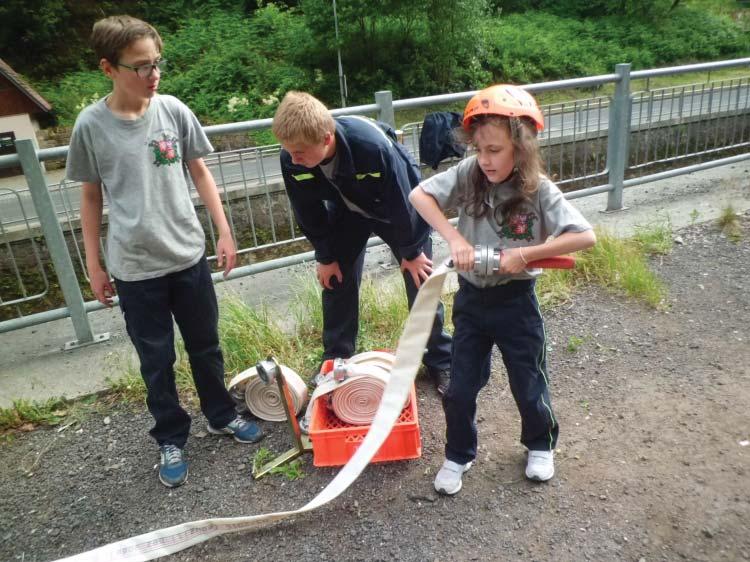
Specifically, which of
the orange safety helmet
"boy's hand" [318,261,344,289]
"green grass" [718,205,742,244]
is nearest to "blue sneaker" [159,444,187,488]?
"boy's hand" [318,261,344,289]

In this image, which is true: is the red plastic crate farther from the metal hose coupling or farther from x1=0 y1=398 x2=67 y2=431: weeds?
x1=0 y1=398 x2=67 y2=431: weeds

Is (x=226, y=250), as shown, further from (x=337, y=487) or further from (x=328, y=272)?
(x=337, y=487)

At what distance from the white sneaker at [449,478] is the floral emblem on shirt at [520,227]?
105 cm

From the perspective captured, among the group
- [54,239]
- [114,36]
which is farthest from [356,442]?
[54,239]

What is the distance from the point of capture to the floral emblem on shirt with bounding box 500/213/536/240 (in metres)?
2.27

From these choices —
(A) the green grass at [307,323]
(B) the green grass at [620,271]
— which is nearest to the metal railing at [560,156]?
(A) the green grass at [307,323]

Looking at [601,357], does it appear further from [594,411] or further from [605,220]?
[605,220]

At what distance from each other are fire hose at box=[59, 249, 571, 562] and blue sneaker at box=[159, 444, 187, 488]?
34 centimetres

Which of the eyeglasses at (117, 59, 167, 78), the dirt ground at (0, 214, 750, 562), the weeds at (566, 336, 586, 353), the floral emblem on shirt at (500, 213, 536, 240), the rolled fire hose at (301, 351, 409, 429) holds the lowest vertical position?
the weeds at (566, 336, 586, 353)

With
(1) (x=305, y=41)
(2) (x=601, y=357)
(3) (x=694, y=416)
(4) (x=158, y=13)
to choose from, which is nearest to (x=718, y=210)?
(2) (x=601, y=357)

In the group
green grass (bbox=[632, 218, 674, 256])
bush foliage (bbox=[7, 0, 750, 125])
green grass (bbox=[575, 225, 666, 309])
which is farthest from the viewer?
bush foliage (bbox=[7, 0, 750, 125])

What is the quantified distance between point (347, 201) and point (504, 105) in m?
1.02

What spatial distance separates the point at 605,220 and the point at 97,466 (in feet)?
16.4

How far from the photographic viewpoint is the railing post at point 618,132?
5793 mm
